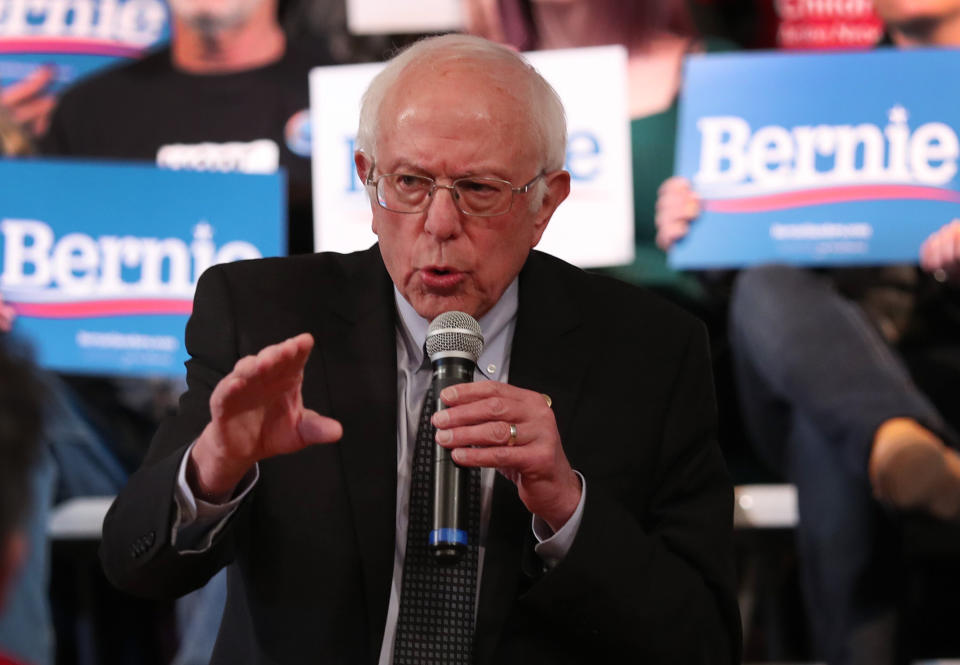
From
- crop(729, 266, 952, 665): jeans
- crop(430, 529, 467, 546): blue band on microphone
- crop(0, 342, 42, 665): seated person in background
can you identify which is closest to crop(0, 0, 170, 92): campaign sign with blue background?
crop(729, 266, 952, 665): jeans

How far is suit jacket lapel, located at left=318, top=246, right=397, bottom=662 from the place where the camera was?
5.74ft

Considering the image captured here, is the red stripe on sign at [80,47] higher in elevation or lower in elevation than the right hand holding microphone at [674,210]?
higher

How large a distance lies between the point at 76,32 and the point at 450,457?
3.17 meters

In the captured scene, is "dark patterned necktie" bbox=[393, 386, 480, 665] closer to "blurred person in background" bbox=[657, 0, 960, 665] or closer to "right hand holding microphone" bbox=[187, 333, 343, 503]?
"right hand holding microphone" bbox=[187, 333, 343, 503]

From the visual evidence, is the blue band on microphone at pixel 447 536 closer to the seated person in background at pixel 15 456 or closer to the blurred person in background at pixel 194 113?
the seated person in background at pixel 15 456

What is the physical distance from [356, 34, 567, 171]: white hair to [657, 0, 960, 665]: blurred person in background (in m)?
1.74

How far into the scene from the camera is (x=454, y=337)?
62.6 inches

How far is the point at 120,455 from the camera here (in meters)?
3.74

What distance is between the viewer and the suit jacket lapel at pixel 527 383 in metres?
1.74

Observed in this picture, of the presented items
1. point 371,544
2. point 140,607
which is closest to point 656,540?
point 371,544

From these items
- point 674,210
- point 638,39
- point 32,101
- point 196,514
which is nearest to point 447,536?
point 196,514

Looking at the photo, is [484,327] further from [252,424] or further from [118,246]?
[118,246]

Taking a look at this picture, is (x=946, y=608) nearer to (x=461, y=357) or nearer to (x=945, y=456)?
(x=945, y=456)

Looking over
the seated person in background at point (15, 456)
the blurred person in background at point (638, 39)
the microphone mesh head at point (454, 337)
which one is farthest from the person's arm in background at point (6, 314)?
the seated person in background at point (15, 456)
